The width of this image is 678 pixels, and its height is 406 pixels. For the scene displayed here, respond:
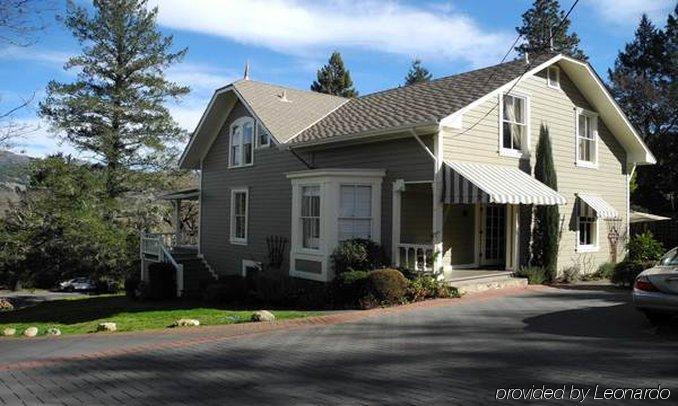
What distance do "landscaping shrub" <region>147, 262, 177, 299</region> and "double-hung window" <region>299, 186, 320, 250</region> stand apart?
6.74m

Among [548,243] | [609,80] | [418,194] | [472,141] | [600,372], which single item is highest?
[609,80]

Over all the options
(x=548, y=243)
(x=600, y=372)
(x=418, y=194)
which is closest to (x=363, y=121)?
(x=418, y=194)

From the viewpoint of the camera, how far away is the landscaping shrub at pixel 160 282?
69.6ft

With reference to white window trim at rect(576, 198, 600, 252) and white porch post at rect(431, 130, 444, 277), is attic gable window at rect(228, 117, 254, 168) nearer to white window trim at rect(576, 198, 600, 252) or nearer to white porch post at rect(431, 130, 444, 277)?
white porch post at rect(431, 130, 444, 277)

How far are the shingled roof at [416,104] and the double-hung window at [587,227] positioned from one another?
4.79m

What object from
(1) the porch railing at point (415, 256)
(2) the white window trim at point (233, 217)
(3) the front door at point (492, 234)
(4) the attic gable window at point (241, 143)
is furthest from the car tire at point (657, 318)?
(4) the attic gable window at point (241, 143)

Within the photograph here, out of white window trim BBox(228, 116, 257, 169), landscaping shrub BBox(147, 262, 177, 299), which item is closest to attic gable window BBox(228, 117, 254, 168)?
white window trim BBox(228, 116, 257, 169)

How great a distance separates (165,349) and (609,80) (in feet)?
144

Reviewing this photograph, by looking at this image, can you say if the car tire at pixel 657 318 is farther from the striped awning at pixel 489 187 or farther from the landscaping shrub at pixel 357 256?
the landscaping shrub at pixel 357 256

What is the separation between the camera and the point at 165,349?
930cm

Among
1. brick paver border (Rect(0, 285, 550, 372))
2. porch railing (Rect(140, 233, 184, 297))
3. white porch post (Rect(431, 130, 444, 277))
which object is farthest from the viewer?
porch railing (Rect(140, 233, 184, 297))

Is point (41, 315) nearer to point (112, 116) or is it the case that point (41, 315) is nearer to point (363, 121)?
point (363, 121)

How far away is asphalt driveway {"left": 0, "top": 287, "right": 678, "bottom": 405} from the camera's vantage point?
6.34 m

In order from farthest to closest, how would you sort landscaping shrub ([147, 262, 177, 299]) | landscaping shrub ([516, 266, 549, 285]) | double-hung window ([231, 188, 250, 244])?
double-hung window ([231, 188, 250, 244]) < landscaping shrub ([147, 262, 177, 299]) < landscaping shrub ([516, 266, 549, 285])
